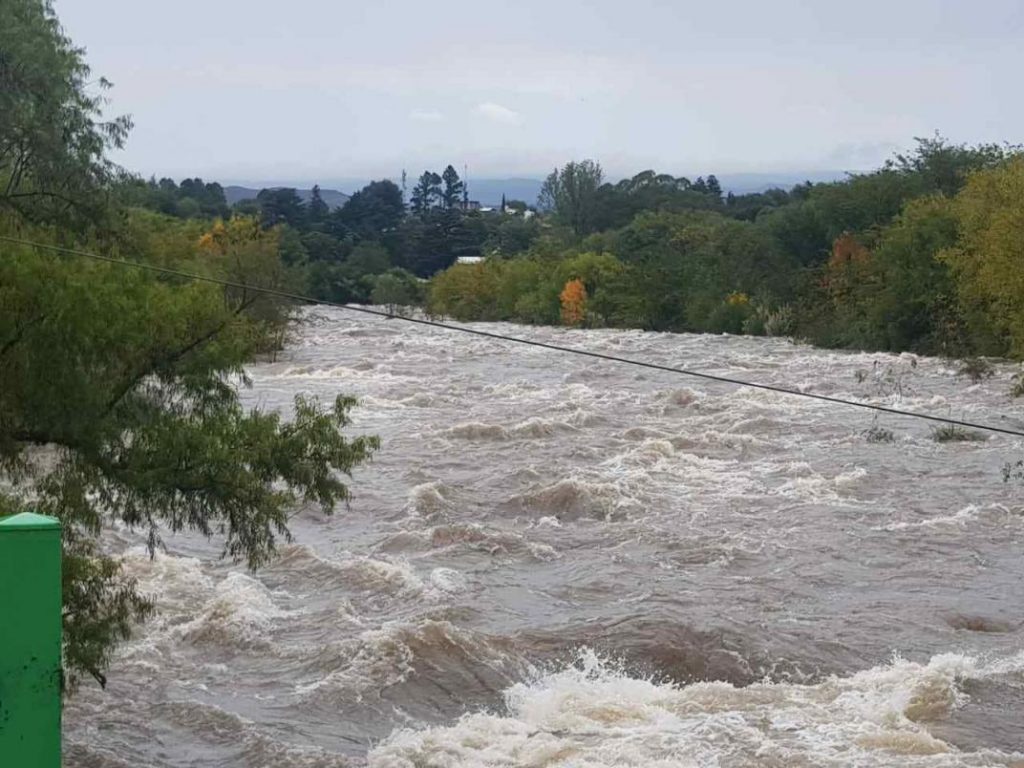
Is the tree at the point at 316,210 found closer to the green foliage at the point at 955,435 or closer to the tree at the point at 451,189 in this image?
the tree at the point at 451,189

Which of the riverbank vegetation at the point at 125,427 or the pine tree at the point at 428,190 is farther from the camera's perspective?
the pine tree at the point at 428,190

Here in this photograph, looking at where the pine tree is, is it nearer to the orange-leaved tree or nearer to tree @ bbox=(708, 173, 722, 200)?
tree @ bbox=(708, 173, 722, 200)

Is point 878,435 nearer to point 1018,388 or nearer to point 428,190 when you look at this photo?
point 1018,388

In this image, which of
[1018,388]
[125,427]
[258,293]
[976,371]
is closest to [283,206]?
[258,293]

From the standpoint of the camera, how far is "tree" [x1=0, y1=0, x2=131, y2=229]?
13.6 metres

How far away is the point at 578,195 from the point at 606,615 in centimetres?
9984

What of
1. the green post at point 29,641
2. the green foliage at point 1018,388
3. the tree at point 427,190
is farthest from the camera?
the tree at point 427,190

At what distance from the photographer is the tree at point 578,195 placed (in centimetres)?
11062

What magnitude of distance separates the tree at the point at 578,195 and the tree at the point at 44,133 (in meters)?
94.7

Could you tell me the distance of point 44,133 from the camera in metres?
13.9

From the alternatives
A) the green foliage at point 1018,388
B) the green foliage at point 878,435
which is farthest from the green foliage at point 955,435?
the green foliage at point 1018,388

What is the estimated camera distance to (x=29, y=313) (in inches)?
317

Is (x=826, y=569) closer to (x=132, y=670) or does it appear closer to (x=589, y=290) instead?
(x=132, y=670)

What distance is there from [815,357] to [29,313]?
35.0m
